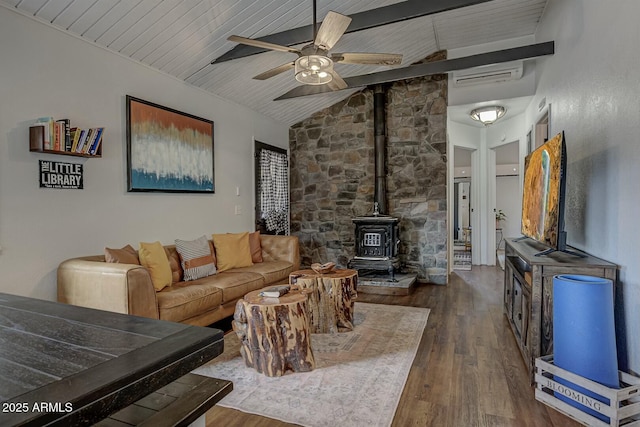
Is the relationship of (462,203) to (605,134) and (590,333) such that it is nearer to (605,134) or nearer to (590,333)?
(605,134)

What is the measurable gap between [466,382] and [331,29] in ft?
8.73

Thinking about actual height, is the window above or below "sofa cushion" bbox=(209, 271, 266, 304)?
above

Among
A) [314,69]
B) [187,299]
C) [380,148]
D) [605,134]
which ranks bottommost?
[187,299]

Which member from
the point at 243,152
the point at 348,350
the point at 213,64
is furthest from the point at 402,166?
the point at 348,350

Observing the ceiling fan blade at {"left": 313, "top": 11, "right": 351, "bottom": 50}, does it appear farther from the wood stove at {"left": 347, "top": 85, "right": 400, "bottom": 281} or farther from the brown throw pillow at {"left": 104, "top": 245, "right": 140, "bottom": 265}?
the wood stove at {"left": 347, "top": 85, "right": 400, "bottom": 281}

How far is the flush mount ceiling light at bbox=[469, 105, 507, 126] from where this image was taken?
5.23m

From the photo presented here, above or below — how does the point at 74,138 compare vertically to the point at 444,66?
below

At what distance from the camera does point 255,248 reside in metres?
4.64

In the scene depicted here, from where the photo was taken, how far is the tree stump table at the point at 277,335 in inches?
96.5

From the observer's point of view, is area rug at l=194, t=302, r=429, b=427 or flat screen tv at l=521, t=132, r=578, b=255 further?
flat screen tv at l=521, t=132, r=578, b=255

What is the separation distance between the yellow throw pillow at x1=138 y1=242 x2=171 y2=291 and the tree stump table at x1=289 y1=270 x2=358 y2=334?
111 centimetres

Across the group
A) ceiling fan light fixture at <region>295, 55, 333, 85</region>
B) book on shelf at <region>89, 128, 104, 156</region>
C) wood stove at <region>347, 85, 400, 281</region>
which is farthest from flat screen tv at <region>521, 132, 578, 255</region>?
book on shelf at <region>89, 128, 104, 156</region>

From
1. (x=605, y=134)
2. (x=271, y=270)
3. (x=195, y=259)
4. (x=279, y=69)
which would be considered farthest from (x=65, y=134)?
(x=605, y=134)

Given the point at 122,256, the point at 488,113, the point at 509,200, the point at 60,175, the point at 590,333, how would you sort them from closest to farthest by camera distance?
1. the point at 590,333
2. the point at 60,175
3. the point at 122,256
4. the point at 488,113
5. the point at 509,200
